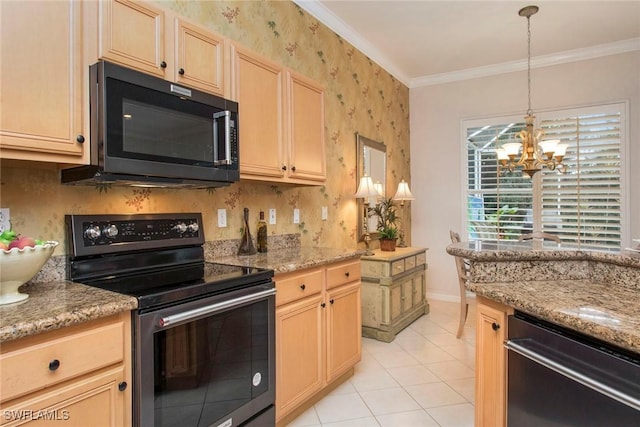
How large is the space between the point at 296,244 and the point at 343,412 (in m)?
1.18

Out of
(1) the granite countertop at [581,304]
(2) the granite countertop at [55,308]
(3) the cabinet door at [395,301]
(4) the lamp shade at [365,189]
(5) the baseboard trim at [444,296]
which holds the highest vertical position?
(4) the lamp shade at [365,189]

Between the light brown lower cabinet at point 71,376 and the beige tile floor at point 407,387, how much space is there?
1168 mm

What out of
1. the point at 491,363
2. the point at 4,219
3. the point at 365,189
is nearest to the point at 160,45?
the point at 4,219

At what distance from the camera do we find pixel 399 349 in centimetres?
316

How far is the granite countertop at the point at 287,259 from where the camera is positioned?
1960 millimetres

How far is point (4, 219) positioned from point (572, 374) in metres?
2.09

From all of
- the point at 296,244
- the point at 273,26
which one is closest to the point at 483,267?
the point at 296,244

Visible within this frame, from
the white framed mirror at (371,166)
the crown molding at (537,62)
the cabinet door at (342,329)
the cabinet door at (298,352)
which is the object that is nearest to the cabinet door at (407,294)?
the white framed mirror at (371,166)

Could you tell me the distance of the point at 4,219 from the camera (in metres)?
1.43

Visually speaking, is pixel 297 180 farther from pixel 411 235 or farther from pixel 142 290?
pixel 411 235

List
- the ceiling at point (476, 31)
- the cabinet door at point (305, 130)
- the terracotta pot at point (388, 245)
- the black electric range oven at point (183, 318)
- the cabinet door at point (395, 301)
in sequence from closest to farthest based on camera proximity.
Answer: the black electric range oven at point (183, 318)
the cabinet door at point (305, 130)
the ceiling at point (476, 31)
the cabinet door at point (395, 301)
the terracotta pot at point (388, 245)

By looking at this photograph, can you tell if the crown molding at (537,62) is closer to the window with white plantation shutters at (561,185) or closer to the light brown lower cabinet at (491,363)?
the window with white plantation shutters at (561,185)

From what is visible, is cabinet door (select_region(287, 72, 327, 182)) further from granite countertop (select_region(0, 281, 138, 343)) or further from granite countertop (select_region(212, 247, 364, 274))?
granite countertop (select_region(0, 281, 138, 343))

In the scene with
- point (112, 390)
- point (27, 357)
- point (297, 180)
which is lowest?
point (112, 390)
